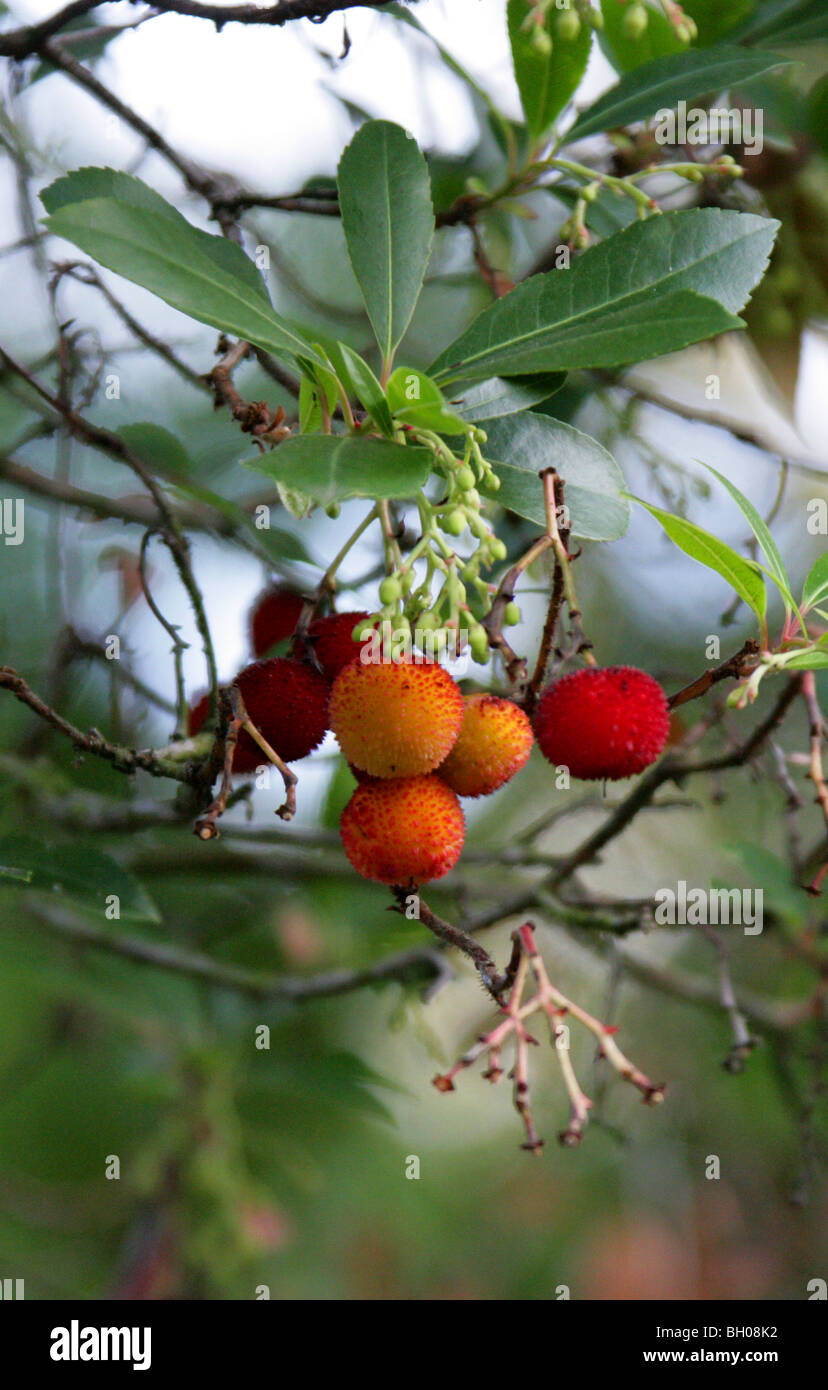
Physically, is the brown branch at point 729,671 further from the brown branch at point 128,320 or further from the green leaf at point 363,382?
the brown branch at point 128,320

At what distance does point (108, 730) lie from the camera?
178 cm

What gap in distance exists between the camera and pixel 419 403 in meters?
0.78

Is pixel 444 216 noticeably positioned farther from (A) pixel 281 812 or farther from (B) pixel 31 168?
(A) pixel 281 812

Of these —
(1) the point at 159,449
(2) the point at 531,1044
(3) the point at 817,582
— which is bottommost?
(2) the point at 531,1044

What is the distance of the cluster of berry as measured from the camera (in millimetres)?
829

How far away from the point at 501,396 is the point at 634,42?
71 cm

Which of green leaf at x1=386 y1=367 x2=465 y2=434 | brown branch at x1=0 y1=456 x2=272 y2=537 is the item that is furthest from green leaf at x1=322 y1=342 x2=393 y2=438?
brown branch at x1=0 y1=456 x2=272 y2=537

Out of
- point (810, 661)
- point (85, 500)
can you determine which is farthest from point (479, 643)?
point (85, 500)

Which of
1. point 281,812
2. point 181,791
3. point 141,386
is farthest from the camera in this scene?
point 141,386

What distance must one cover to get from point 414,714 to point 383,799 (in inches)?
3.3

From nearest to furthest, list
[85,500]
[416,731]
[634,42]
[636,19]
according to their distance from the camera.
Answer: [416,731] → [636,19] → [634,42] → [85,500]

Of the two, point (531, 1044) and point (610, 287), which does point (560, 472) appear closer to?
point (610, 287)

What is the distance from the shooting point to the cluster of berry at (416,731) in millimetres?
829
